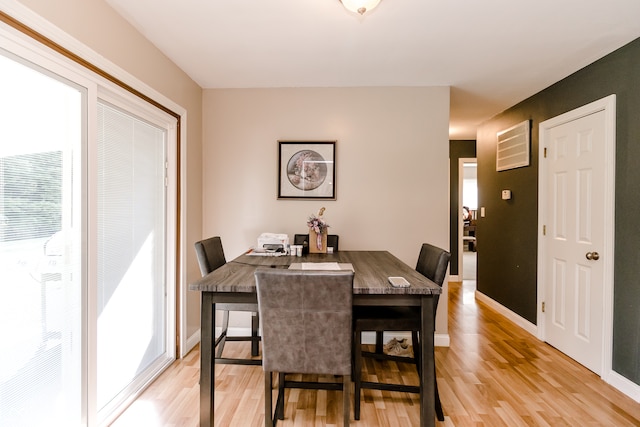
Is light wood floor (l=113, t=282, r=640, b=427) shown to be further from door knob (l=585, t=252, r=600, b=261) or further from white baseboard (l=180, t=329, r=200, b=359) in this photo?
door knob (l=585, t=252, r=600, b=261)

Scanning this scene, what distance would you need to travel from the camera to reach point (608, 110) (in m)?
2.37

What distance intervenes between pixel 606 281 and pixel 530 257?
0.96m

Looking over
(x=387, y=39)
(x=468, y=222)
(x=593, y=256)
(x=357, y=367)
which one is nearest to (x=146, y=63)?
(x=387, y=39)

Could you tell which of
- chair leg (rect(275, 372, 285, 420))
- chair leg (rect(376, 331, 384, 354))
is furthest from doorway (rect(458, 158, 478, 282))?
chair leg (rect(275, 372, 285, 420))

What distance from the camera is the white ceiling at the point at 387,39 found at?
74.1 inches

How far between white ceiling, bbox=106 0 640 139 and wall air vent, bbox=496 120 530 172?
0.48 metres

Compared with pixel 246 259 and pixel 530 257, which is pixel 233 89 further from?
pixel 530 257

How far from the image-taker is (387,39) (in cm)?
223

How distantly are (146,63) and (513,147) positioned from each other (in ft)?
12.0

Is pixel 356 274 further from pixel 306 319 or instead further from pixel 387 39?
pixel 387 39

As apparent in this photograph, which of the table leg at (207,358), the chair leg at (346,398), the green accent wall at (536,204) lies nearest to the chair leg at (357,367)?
the chair leg at (346,398)

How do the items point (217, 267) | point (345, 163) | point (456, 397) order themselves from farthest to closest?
point (345, 163), point (217, 267), point (456, 397)

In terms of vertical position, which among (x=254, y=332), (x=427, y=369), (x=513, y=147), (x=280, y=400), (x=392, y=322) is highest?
(x=513, y=147)

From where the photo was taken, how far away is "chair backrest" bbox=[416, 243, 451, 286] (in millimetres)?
1943
